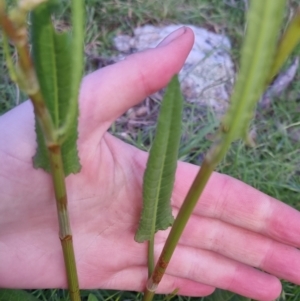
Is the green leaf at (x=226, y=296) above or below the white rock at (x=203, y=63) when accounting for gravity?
below

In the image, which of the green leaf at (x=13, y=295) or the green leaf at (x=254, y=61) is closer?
the green leaf at (x=254, y=61)

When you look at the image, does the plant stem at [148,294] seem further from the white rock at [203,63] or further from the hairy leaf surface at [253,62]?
the white rock at [203,63]

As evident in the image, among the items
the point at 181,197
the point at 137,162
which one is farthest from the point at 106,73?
the point at 181,197

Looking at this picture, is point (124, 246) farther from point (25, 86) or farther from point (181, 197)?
point (25, 86)

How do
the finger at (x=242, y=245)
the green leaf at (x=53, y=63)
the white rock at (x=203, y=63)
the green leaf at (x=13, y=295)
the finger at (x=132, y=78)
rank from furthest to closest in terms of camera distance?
1. the white rock at (x=203, y=63)
2. the finger at (x=242, y=245)
3. the green leaf at (x=13, y=295)
4. the finger at (x=132, y=78)
5. the green leaf at (x=53, y=63)

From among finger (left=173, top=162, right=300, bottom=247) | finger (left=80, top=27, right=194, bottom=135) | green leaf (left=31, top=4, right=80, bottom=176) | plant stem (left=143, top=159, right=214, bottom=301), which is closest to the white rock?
finger (left=173, top=162, right=300, bottom=247)

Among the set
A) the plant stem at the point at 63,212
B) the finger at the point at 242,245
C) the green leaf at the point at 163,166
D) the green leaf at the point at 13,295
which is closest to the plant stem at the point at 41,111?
the plant stem at the point at 63,212

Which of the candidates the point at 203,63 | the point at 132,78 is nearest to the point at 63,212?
the point at 132,78

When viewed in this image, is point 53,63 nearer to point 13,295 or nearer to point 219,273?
point 13,295
